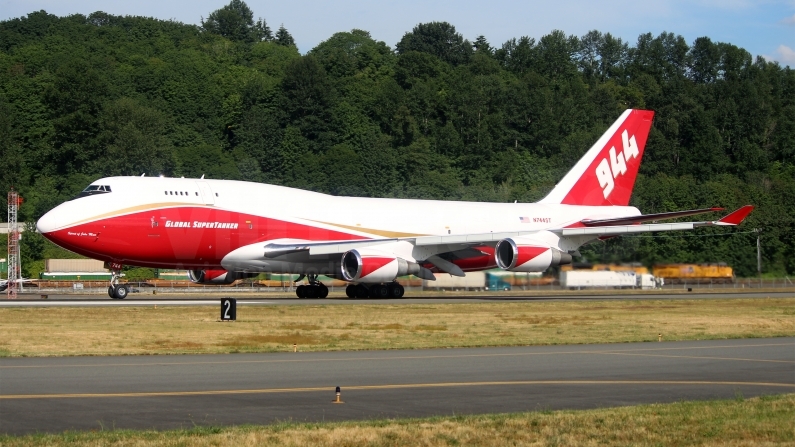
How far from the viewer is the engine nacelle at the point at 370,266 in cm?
4441

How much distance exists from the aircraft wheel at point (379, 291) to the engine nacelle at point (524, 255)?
488cm

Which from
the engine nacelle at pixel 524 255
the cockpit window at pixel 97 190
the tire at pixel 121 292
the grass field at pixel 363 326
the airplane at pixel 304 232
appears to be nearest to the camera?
the grass field at pixel 363 326

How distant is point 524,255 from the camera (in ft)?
152

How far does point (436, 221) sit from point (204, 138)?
10160 cm

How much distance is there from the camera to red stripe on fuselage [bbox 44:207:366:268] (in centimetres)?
4172

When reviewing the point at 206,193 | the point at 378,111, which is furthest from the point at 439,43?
the point at 206,193

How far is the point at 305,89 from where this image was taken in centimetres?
14962

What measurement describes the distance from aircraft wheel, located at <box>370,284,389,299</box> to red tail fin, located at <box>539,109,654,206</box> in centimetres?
1337

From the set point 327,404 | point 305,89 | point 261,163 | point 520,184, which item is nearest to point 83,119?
point 261,163

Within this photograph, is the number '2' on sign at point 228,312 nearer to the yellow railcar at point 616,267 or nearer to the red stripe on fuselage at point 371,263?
the red stripe on fuselage at point 371,263

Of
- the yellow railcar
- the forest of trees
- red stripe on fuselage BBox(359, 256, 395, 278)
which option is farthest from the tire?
the forest of trees

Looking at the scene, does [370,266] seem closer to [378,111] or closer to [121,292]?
[121,292]

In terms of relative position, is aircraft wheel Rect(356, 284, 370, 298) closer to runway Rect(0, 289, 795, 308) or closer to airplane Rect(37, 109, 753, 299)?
airplane Rect(37, 109, 753, 299)

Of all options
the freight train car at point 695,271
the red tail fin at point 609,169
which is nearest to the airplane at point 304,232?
the freight train car at point 695,271
